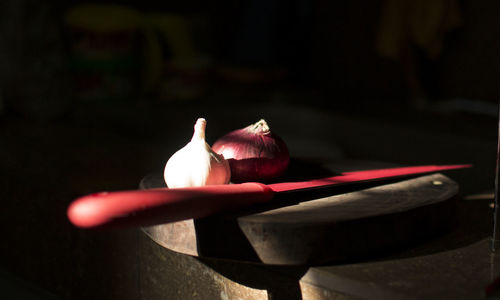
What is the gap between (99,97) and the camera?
81.9 inches

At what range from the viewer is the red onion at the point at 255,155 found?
2.45ft

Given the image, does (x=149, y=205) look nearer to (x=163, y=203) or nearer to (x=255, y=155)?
(x=163, y=203)

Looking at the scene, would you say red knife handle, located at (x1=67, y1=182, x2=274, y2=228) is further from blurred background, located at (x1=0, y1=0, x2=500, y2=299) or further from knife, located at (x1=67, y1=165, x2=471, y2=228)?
blurred background, located at (x1=0, y1=0, x2=500, y2=299)

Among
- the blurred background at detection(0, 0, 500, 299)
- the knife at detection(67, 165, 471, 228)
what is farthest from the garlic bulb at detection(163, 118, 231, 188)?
the blurred background at detection(0, 0, 500, 299)

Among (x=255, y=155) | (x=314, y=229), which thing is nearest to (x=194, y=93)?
(x=255, y=155)

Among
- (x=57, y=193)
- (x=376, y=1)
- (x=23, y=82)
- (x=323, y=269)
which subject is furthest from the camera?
(x=376, y=1)

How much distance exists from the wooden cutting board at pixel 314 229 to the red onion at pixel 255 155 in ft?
0.13

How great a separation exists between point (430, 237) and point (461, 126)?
1102 millimetres

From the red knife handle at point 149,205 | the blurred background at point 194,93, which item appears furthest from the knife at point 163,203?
the blurred background at point 194,93

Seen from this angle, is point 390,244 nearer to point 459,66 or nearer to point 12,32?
point 12,32

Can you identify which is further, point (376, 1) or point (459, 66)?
point (376, 1)

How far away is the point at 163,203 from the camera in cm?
59

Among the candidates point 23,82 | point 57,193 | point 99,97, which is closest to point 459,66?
point 99,97

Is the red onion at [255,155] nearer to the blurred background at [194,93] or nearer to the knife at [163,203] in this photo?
the knife at [163,203]
